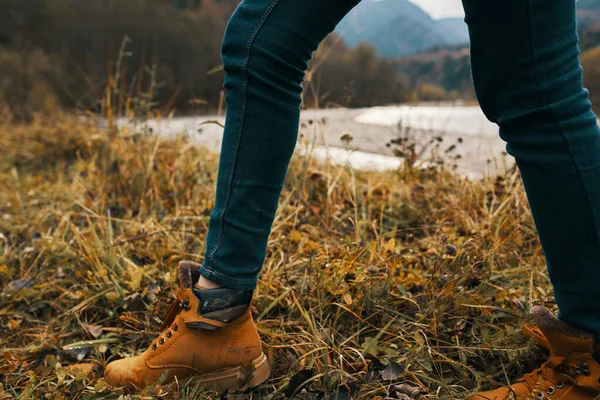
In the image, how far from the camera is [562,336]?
85 centimetres

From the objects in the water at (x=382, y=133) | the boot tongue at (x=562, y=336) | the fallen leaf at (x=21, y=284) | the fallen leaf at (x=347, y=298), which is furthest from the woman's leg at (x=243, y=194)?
the water at (x=382, y=133)

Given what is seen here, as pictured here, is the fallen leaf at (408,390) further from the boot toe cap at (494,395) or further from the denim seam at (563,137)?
the denim seam at (563,137)

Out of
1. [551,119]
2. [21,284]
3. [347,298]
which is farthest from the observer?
[21,284]

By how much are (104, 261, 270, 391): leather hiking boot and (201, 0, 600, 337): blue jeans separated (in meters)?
0.08

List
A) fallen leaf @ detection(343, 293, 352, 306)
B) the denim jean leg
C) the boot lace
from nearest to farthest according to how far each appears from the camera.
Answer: the denim jean leg, the boot lace, fallen leaf @ detection(343, 293, 352, 306)

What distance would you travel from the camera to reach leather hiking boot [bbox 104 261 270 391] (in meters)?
0.99

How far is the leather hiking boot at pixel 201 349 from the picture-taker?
99cm

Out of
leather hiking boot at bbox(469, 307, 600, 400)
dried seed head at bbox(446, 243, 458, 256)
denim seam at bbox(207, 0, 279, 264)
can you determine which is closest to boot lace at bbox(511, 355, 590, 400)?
leather hiking boot at bbox(469, 307, 600, 400)

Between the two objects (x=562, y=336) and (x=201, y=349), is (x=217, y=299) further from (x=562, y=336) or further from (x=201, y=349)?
(x=562, y=336)

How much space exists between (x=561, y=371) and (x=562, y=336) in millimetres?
77

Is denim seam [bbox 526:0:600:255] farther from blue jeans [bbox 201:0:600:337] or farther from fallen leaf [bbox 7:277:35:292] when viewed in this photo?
fallen leaf [bbox 7:277:35:292]

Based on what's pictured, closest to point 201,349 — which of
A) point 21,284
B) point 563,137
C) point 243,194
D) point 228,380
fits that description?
point 228,380

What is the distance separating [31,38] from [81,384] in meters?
11.7

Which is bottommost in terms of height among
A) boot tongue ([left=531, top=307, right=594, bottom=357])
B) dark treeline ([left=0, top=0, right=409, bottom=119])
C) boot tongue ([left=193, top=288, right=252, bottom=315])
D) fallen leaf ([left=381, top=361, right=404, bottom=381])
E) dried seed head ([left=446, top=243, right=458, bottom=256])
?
fallen leaf ([left=381, top=361, right=404, bottom=381])
